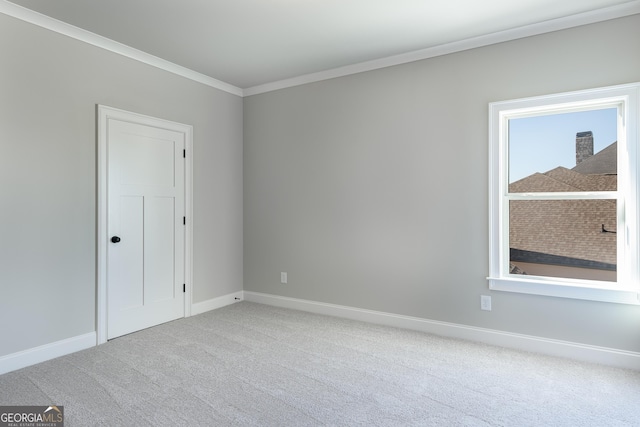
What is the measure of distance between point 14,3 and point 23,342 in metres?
2.54

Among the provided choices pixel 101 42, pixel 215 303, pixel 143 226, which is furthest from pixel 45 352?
pixel 101 42

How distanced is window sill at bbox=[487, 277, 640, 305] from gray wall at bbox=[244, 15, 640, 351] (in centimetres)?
6

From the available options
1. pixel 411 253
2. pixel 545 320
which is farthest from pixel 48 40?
pixel 545 320

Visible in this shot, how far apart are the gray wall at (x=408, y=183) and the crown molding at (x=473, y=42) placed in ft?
0.17

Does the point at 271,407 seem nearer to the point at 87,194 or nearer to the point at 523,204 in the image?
the point at 87,194

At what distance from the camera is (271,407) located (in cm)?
222

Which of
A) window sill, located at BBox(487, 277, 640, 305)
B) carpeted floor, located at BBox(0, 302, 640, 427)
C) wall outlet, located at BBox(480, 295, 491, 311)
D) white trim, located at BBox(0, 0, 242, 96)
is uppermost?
white trim, located at BBox(0, 0, 242, 96)

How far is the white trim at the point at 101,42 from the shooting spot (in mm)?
2744

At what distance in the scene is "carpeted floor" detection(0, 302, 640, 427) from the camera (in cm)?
213

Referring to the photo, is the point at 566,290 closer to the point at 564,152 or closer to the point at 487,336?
the point at 487,336

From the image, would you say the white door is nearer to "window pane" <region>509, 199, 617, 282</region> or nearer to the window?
the window

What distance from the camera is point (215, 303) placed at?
439 centimetres

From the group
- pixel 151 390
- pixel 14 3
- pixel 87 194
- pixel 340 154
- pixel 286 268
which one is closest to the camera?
pixel 151 390

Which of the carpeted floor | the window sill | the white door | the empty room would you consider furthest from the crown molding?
the carpeted floor
